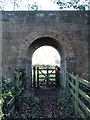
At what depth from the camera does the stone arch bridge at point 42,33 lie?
11.6 m

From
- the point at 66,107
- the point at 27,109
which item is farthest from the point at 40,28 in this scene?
the point at 27,109

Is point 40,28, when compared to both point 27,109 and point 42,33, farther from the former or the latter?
point 27,109

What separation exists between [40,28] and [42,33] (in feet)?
0.82

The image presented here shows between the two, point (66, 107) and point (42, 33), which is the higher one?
point (42, 33)

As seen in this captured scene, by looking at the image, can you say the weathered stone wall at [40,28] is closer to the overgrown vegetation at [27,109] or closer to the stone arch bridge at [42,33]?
the stone arch bridge at [42,33]

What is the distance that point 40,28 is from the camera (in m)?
11.6

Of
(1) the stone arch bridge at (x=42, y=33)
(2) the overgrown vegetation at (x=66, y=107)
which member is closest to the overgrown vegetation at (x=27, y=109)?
(2) the overgrown vegetation at (x=66, y=107)

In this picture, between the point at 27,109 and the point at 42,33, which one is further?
the point at 42,33

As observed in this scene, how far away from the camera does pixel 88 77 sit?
1156cm

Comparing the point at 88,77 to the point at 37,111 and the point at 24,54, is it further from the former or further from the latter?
the point at 37,111

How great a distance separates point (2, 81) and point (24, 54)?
5.68 meters

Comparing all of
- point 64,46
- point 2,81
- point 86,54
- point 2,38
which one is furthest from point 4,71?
point 2,81

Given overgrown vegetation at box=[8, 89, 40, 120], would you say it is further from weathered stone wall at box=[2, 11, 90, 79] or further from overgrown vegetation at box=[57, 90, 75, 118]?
weathered stone wall at box=[2, 11, 90, 79]

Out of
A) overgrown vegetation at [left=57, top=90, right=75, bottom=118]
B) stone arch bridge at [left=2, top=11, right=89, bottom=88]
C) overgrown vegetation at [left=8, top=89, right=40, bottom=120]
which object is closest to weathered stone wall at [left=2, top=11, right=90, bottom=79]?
stone arch bridge at [left=2, top=11, right=89, bottom=88]
